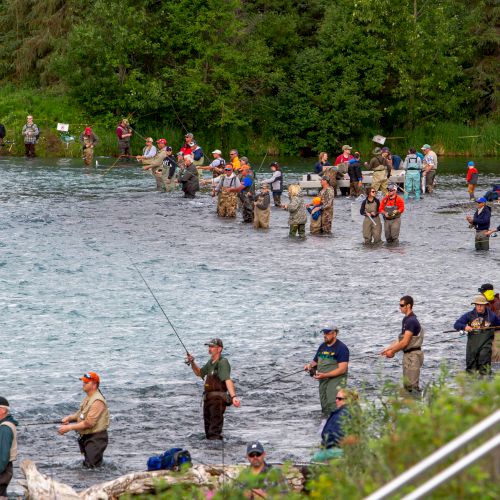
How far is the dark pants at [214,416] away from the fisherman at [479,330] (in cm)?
422

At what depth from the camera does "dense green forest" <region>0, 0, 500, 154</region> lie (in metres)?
56.9

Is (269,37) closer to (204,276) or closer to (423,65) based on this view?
(423,65)

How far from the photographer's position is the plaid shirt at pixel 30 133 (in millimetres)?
51125

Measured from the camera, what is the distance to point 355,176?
4006 centimetres

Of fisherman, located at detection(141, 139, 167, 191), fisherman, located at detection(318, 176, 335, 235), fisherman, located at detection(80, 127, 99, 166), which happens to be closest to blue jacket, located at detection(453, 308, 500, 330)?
fisherman, located at detection(318, 176, 335, 235)

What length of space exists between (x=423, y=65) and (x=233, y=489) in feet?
163

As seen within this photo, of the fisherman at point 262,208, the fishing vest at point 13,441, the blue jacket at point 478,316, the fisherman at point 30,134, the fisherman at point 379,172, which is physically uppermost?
the fisherman at point 30,134

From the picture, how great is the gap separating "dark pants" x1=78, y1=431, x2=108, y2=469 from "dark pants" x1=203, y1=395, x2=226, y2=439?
5.35 ft

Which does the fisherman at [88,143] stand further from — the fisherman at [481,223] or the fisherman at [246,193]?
the fisherman at [481,223]

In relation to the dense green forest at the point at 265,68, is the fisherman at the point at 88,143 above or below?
below

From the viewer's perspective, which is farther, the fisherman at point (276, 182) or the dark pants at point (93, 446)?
the fisherman at point (276, 182)

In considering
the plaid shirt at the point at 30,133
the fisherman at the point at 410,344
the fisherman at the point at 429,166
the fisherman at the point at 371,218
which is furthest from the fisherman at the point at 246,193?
the plaid shirt at the point at 30,133

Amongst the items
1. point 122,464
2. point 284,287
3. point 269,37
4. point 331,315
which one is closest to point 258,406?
point 122,464

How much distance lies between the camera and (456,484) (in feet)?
26.2
